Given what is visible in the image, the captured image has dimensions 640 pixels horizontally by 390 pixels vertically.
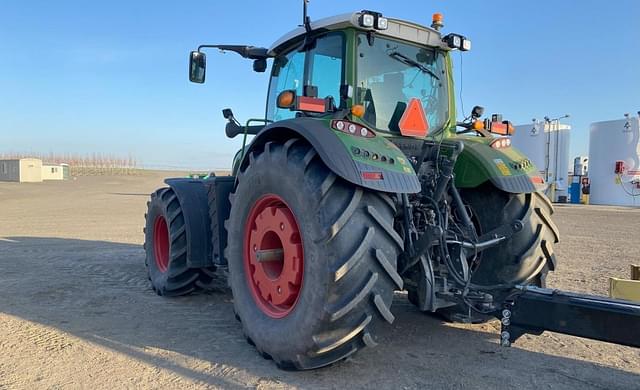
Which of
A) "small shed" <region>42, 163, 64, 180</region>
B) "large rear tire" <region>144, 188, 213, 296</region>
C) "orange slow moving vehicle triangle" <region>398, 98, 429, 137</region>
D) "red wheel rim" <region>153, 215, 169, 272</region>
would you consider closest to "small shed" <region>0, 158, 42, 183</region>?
"small shed" <region>42, 163, 64, 180</region>

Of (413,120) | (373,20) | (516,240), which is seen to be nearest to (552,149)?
(516,240)

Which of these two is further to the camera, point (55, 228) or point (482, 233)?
point (55, 228)

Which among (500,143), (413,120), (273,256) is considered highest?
(413,120)

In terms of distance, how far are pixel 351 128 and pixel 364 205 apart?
1.77ft

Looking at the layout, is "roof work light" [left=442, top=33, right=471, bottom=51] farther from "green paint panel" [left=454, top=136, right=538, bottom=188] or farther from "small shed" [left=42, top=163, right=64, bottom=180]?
"small shed" [left=42, top=163, right=64, bottom=180]

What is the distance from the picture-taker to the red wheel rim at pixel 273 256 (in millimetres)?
3314

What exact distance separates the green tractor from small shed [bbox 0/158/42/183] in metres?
44.5

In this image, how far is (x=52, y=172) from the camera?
157 ft

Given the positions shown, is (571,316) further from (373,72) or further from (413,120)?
(373,72)

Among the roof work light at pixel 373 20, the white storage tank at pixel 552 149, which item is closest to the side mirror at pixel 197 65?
the roof work light at pixel 373 20

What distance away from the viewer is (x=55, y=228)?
→ 37.5 ft

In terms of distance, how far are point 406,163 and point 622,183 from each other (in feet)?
81.6

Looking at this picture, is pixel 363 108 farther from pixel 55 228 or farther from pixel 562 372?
pixel 55 228

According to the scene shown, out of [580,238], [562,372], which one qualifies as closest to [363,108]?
[562,372]
